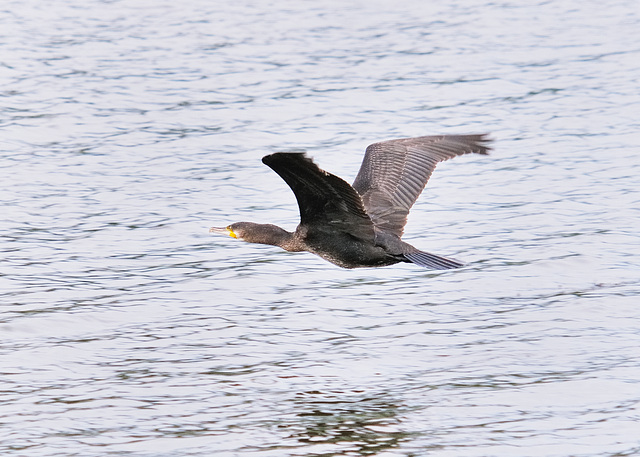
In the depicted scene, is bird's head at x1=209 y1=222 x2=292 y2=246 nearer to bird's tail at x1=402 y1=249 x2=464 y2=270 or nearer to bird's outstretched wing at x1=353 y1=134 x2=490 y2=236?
bird's outstretched wing at x1=353 y1=134 x2=490 y2=236

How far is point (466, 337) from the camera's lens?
8.03 metres

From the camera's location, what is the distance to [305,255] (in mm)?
9922

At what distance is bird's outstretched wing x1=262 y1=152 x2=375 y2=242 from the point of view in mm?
6724

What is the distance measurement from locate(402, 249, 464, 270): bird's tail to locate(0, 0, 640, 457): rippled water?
676 millimetres

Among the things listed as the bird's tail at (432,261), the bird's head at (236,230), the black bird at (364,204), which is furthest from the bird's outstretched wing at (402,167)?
the bird's head at (236,230)

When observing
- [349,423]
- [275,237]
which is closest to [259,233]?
[275,237]

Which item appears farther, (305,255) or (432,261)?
(305,255)

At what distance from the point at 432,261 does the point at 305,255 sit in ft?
8.64

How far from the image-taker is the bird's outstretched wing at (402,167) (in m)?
8.54

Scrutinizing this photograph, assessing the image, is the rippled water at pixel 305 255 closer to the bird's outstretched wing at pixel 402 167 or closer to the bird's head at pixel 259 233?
the bird's head at pixel 259 233

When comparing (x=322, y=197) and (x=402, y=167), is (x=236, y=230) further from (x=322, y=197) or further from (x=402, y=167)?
(x=402, y=167)

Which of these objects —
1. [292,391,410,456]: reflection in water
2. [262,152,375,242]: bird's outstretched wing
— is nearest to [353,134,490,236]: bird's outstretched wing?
[262,152,375,242]: bird's outstretched wing

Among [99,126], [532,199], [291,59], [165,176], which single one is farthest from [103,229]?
[291,59]

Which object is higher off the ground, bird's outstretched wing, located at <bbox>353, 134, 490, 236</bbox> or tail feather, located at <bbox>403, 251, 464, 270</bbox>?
bird's outstretched wing, located at <bbox>353, 134, 490, 236</bbox>
